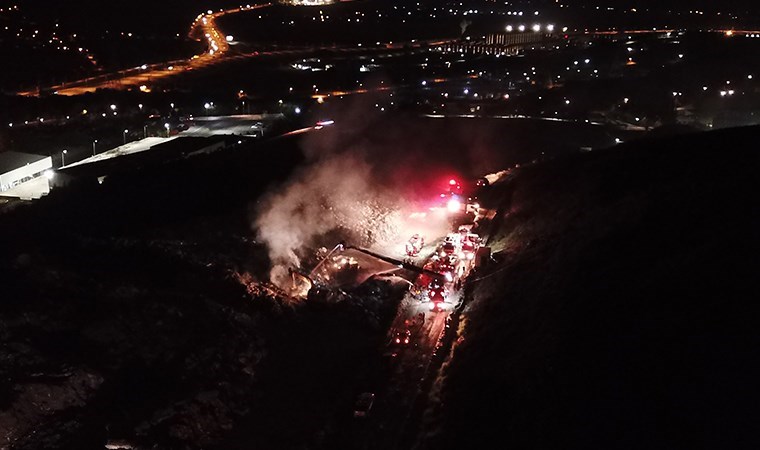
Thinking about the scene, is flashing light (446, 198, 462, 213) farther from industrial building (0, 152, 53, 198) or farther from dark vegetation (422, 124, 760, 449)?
industrial building (0, 152, 53, 198)

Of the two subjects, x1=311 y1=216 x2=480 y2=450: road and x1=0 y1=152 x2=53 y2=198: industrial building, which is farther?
x1=0 y1=152 x2=53 y2=198: industrial building

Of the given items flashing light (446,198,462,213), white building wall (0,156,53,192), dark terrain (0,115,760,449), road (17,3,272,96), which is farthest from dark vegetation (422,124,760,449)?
road (17,3,272,96)

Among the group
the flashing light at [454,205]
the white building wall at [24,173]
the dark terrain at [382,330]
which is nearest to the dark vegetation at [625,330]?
the dark terrain at [382,330]

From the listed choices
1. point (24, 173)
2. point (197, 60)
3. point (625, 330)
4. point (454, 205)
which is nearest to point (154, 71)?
point (197, 60)

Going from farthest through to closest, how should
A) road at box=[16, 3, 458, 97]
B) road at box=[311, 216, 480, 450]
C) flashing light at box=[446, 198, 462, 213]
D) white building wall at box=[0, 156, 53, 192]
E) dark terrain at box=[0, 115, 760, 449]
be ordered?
road at box=[16, 3, 458, 97] < flashing light at box=[446, 198, 462, 213] < white building wall at box=[0, 156, 53, 192] < road at box=[311, 216, 480, 450] < dark terrain at box=[0, 115, 760, 449]

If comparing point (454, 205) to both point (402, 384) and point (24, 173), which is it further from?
point (24, 173)

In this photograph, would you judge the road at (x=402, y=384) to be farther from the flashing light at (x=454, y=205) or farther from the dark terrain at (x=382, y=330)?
the flashing light at (x=454, y=205)

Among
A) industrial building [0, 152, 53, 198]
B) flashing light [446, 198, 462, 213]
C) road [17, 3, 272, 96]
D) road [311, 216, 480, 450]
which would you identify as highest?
road [17, 3, 272, 96]

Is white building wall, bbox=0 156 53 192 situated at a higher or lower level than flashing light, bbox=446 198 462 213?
lower

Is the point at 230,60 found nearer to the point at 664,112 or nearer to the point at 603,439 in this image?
the point at 664,112

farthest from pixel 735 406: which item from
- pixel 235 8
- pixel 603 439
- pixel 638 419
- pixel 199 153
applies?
pixel 235 8
